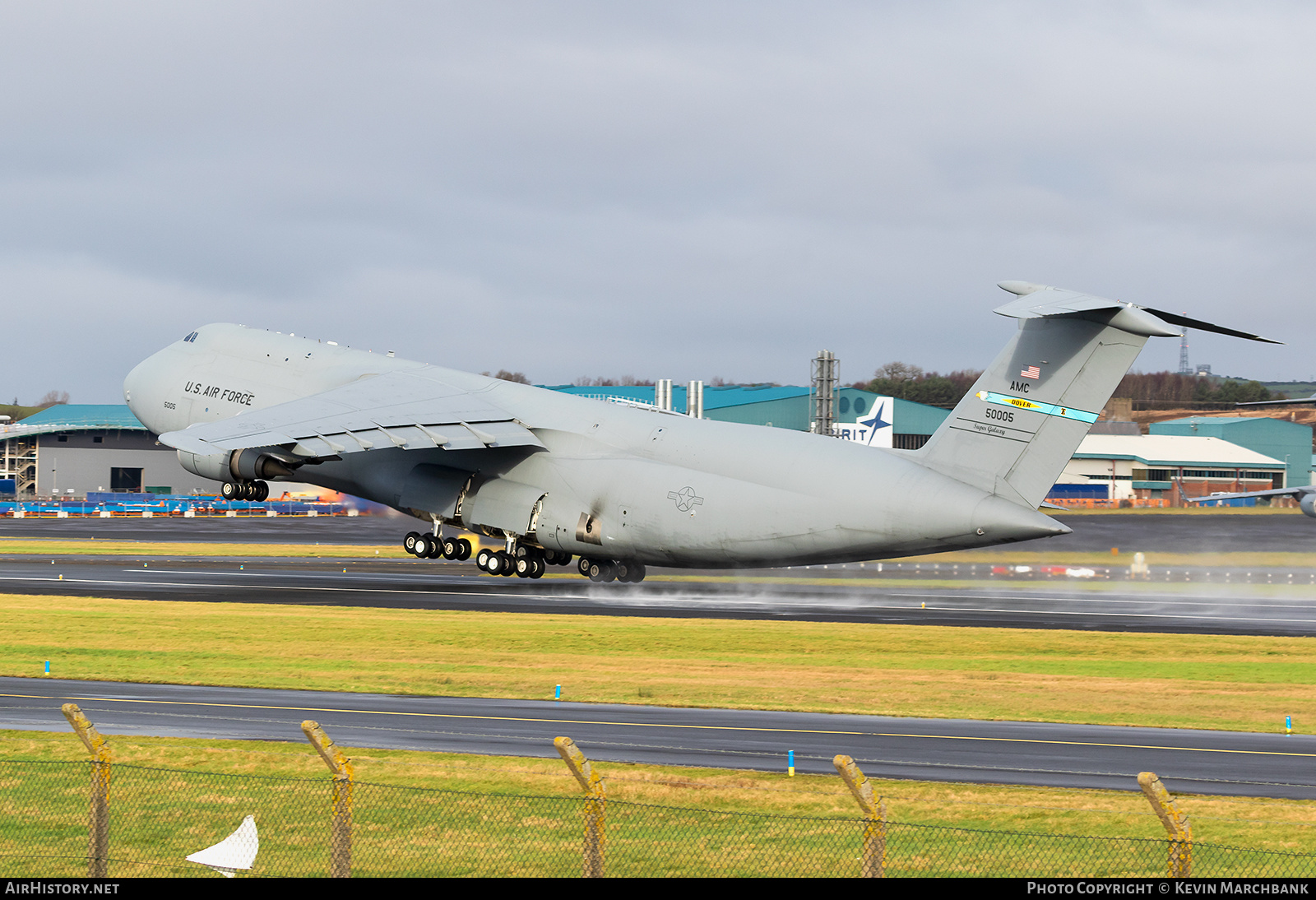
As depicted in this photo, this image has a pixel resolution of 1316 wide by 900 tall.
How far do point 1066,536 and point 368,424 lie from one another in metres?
43.3

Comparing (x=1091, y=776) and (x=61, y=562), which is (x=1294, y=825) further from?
(x=61, y=562)

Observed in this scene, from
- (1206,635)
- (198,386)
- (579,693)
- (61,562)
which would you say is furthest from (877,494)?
(61,562)

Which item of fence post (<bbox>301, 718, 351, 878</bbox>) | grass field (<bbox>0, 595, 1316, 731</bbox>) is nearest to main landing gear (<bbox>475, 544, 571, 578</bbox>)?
grass field (<bbox>0, 595, 1316, 731</bbox>)

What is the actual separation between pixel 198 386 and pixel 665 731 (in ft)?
87.8

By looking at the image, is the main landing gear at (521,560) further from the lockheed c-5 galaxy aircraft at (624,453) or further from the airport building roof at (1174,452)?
the airport building roof at (1174,452)

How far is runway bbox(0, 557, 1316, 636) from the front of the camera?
46938 mm

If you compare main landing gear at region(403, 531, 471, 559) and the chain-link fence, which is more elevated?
main landing gear at region(403, 531, 471, 559)

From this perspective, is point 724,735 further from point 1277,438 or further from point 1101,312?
point 1277,438

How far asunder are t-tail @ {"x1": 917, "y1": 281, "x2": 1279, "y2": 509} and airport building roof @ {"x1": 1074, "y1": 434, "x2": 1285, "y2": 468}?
101461 millimetres

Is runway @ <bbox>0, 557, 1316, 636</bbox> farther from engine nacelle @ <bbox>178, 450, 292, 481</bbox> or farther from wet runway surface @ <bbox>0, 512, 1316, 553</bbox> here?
engine nacelle @ <bbox>178, 450, 292, 481</bbox>

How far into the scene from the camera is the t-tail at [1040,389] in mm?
31844

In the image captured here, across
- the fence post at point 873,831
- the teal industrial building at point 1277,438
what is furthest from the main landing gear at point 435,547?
the teal industrial building at point 1277,438

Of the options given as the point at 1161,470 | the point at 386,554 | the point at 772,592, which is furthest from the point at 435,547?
the point at 1161,470
